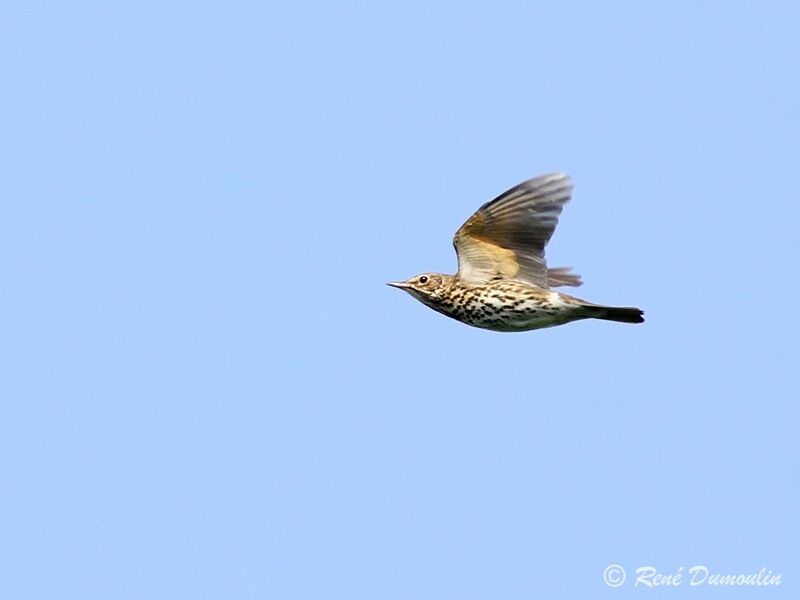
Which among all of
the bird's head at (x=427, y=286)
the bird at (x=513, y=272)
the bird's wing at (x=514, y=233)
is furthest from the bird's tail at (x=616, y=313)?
the bird's head at (x=427, y=286)

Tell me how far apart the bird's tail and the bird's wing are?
0.57 meters

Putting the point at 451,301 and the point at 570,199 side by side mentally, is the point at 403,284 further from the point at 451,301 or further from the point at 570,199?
the point at 570,199

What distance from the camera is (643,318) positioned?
13477 millimetres

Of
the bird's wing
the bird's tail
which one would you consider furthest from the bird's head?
the bird's tail

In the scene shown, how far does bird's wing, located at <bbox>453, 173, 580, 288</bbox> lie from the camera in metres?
13.6

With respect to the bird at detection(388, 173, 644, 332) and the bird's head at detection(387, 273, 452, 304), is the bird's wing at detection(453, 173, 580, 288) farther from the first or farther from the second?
the bird's head at detection(387, 273, 452, 304)

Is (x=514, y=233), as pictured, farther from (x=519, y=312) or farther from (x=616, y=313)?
(x=616, y=313)

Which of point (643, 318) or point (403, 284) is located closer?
point (643, 318)

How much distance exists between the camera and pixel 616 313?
13484 millimetres

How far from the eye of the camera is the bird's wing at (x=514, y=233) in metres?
13.6

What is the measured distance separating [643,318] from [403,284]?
2.39m

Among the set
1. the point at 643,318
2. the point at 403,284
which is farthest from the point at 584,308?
the point at 403,284

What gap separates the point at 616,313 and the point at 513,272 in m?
1.07

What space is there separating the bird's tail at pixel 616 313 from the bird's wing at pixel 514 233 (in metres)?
0.57
